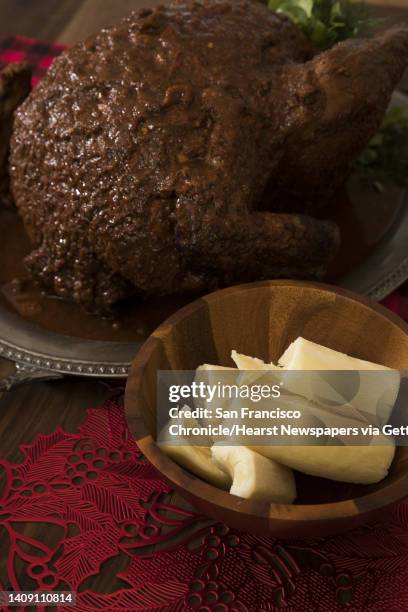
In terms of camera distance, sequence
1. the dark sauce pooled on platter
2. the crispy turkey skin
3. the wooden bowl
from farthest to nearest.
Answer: the dark sauce pooled on platter, the crispy turkey skin, the wooden bowl

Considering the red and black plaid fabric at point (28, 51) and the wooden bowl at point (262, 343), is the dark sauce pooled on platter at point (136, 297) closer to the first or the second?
the wooden bowl at point (262, 343)

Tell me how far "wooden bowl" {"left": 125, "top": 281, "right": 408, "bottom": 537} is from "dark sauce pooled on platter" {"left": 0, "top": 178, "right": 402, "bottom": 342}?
0.84ft

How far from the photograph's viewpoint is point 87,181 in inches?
48.6

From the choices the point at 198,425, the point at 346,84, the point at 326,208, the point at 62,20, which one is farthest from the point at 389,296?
the point at 62,20

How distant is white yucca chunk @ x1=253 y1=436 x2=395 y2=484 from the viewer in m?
0.90

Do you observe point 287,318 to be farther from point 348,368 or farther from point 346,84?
point 346,84

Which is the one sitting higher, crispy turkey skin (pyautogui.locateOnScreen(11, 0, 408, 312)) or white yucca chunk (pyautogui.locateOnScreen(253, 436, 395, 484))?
crispy turkey skin (pyautogui.locateOnScreen(11, 0, 408, 312))

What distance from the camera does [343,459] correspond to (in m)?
0.90

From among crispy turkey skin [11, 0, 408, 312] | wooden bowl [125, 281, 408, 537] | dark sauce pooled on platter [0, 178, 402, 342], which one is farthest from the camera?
dark sauce pooled on platter [0, 178, 402, 342]

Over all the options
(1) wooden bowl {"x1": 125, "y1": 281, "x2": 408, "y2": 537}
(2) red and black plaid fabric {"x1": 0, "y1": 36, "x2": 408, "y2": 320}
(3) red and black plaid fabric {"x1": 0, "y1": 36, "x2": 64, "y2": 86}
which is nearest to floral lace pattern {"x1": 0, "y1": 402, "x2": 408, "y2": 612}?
(1) wooden bowl {"x1": 125, "y1": 281, "x2": 408, "y2": 537}

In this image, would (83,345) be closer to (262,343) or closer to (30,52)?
(262,343)

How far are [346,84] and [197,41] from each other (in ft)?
0.91

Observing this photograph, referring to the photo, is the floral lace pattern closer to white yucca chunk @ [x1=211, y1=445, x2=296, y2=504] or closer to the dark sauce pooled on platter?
white yucca chunk @ [x1=211, y1=445, x2=296, y2=504]

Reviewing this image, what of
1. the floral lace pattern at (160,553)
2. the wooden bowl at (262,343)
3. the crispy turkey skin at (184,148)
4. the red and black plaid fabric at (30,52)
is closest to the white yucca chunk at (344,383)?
the wooden bowl at (262,343)
